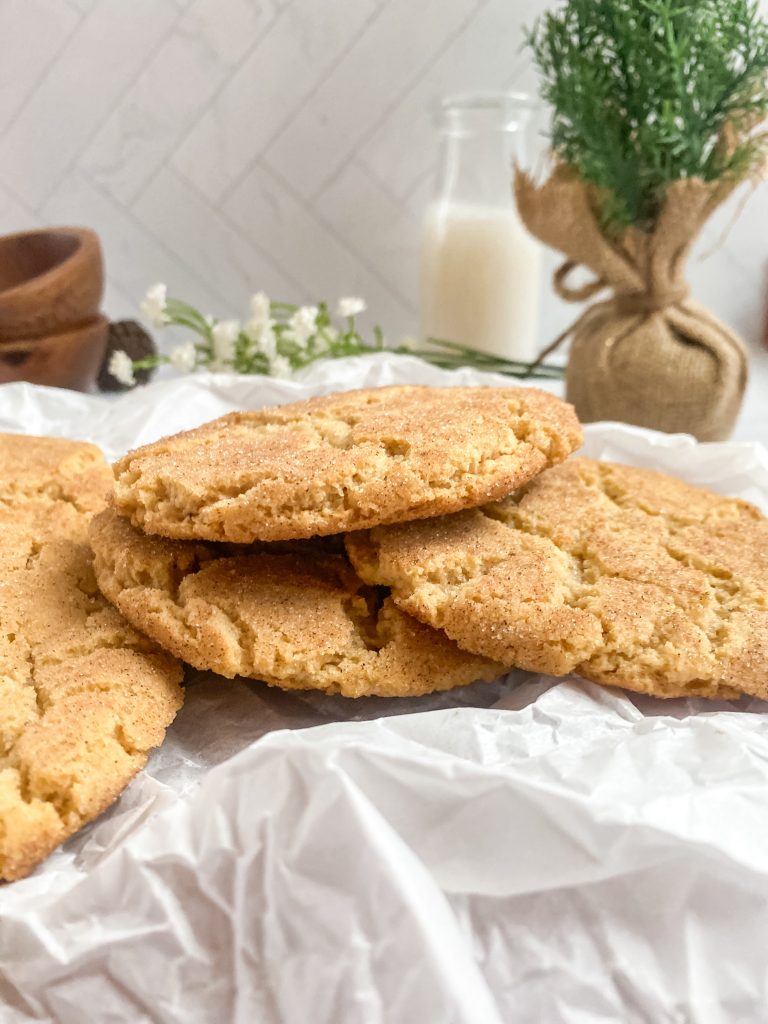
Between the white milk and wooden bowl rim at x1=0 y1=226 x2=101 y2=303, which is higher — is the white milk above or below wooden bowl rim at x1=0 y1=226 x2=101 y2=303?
above

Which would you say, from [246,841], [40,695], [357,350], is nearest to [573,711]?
[246,841]

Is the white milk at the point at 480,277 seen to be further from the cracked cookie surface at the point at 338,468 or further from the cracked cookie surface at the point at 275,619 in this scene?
the cracked cookie surface at the point at 275,619

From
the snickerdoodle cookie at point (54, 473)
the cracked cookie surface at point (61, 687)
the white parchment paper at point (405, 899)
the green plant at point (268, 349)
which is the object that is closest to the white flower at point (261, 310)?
the green plant at point (268, 349)

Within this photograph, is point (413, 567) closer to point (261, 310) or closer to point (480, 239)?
point (261, 310)

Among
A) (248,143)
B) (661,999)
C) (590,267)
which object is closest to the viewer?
(661,999)

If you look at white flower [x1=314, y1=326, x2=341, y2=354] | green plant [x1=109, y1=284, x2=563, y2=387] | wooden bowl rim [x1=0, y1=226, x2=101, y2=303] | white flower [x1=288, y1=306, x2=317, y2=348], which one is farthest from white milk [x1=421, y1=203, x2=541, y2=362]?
wooden bowl rim [x1=0, y1=226, x2=101, y2=303]

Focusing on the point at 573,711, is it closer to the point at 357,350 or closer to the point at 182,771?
the point at 182,771

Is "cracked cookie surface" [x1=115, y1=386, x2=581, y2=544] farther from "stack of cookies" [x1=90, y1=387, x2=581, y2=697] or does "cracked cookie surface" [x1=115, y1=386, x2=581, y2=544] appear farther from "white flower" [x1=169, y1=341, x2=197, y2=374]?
"white flower" [x1=169, y1=341, x2=197, y2=374]
